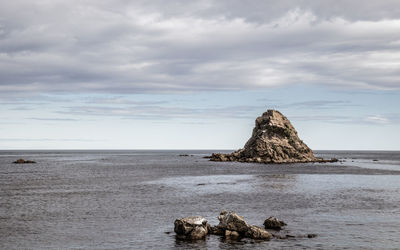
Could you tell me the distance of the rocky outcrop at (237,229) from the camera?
32594mm

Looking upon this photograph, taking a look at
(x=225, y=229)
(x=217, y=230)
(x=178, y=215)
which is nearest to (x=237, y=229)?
(x=225, y=229)

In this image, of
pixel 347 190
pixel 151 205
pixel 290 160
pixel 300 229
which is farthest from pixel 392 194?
pixel 290 160

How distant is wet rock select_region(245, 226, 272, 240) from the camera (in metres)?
32.4

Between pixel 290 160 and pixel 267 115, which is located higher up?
pixel 267 115

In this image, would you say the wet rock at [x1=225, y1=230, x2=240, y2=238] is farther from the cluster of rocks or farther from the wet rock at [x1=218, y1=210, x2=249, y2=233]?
the wet rock at [x1=218, y1=210, x2=249, y2=233]

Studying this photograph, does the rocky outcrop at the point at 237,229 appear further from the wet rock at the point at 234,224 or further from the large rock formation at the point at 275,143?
the large rock formation at the point at 275,143

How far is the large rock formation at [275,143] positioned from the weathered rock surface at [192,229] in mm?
137492

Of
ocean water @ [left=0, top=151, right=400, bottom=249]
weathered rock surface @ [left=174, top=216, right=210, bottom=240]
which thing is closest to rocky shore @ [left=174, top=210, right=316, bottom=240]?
weathered rock surface @ [left=174, top=216, right=210, bottom=240]

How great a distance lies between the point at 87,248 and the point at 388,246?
23700 mm

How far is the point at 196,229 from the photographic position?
107 feet

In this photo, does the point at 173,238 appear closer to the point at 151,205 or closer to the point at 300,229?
the point at 300,229

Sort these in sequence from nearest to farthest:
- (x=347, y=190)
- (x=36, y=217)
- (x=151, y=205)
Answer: (x=36, y=217) → (x=151, y=205) → (x=347, y=190)

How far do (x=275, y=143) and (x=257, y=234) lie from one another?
469ft

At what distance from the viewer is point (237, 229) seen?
110 feet
